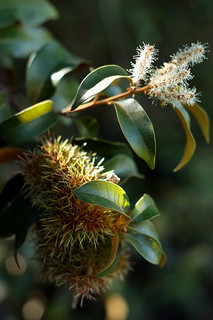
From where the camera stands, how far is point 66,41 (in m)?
2.87

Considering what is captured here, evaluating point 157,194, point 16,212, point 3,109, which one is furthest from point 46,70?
point 157,194

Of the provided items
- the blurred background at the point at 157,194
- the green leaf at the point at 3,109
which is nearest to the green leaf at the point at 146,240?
the green leaf at the point at 3,109

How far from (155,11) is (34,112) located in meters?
2.25

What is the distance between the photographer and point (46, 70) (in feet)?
3.19

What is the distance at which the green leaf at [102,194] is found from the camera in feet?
1.93

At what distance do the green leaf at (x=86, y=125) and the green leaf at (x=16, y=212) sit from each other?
202 mm

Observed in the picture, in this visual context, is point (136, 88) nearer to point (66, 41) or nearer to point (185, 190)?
point (185, 190)

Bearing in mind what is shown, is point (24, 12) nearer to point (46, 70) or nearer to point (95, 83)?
point (46, 70)

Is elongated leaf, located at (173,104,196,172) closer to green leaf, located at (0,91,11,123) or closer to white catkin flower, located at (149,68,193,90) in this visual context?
white catkin flower, located at (149,68,193,90)

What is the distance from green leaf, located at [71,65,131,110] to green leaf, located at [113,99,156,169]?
0.06m

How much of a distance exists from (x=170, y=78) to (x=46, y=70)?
0.46 m

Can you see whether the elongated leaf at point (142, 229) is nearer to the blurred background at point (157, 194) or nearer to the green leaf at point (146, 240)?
the green leaf at point (146, 240)

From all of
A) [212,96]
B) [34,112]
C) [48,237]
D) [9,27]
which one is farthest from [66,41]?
[48,237]

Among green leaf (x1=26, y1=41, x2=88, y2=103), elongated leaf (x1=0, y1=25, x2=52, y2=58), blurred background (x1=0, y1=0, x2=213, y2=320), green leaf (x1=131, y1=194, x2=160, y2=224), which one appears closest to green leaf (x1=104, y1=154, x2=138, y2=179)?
green leaf (x1=131, y1=194, x2=160, y2=224)
